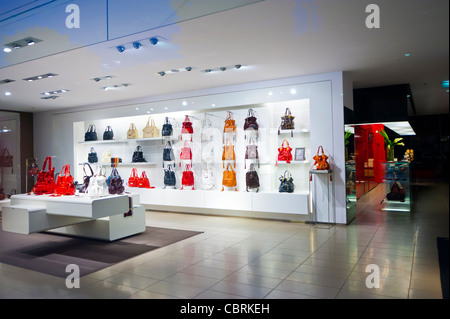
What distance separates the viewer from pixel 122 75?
5996 mm

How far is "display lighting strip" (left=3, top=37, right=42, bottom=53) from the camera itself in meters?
2.97

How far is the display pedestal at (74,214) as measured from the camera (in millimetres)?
4555

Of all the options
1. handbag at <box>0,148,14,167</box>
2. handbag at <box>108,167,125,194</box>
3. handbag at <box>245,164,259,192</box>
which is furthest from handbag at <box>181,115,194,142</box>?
handbag at <box>0,148,14,167</box>

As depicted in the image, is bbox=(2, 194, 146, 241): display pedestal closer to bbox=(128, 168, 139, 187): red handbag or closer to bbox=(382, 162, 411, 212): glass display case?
bbox=(128, 168, 139, 187): red handbag

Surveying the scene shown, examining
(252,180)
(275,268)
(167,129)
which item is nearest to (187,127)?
(167,129)

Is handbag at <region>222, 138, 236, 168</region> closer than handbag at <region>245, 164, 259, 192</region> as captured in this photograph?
No

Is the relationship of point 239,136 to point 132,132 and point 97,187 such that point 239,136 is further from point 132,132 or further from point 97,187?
point 97,187

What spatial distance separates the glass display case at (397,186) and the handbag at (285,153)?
2.53 metres

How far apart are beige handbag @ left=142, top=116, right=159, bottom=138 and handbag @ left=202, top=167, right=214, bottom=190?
1.57 m

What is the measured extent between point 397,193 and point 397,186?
16 centimetres

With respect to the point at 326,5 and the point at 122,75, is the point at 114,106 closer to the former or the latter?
the point at 122,75

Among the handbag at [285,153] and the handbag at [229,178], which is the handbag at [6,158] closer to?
the handbag at [229,178]

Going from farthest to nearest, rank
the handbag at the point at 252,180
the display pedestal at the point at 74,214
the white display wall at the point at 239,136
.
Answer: the handbag at the point at 252,180 < the white display wall at the point at 239,136 < the display pedestal at the point at 74,214

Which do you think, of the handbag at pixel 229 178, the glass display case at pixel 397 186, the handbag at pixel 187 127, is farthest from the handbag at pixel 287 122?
the glass display case at pixel 397 186
